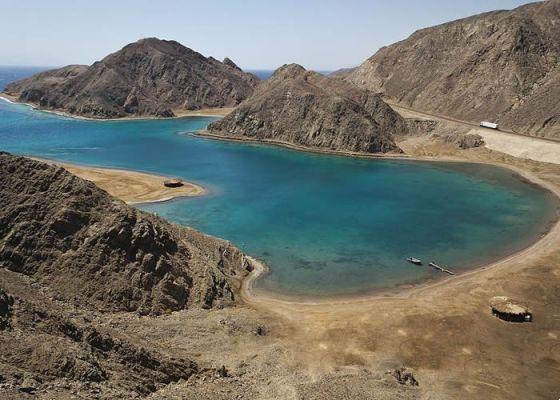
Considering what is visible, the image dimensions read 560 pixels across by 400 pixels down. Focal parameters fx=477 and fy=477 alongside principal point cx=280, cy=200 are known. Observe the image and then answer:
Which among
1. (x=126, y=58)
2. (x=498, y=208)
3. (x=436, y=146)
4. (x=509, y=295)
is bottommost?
(x=509, y=295)

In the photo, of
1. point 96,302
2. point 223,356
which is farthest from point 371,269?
point 96,302

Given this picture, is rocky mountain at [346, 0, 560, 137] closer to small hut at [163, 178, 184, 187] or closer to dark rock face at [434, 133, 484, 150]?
dark rock face at [434, 133, 484, 150]

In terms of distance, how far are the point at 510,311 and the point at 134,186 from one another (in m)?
62.2

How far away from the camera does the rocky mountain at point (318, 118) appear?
4562 inches

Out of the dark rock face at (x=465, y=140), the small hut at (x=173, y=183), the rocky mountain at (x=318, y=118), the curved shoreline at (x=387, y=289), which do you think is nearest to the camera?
the curved shoreline at (x=387, y=289)

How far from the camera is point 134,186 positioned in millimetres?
81500

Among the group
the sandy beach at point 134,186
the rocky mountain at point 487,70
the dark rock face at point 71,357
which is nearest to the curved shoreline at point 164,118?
the rocky mountain at point 487,70

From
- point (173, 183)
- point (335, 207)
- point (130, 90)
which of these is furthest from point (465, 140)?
point (130, 90)

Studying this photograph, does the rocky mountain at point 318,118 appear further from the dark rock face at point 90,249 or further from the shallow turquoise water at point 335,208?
the dark rock face at point 90,249

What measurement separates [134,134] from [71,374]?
125 m

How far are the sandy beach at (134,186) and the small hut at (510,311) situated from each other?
165 feet

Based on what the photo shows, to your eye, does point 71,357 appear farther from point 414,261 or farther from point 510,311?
point 414,261

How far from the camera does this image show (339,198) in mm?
76062

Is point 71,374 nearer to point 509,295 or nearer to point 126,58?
point 509,295
